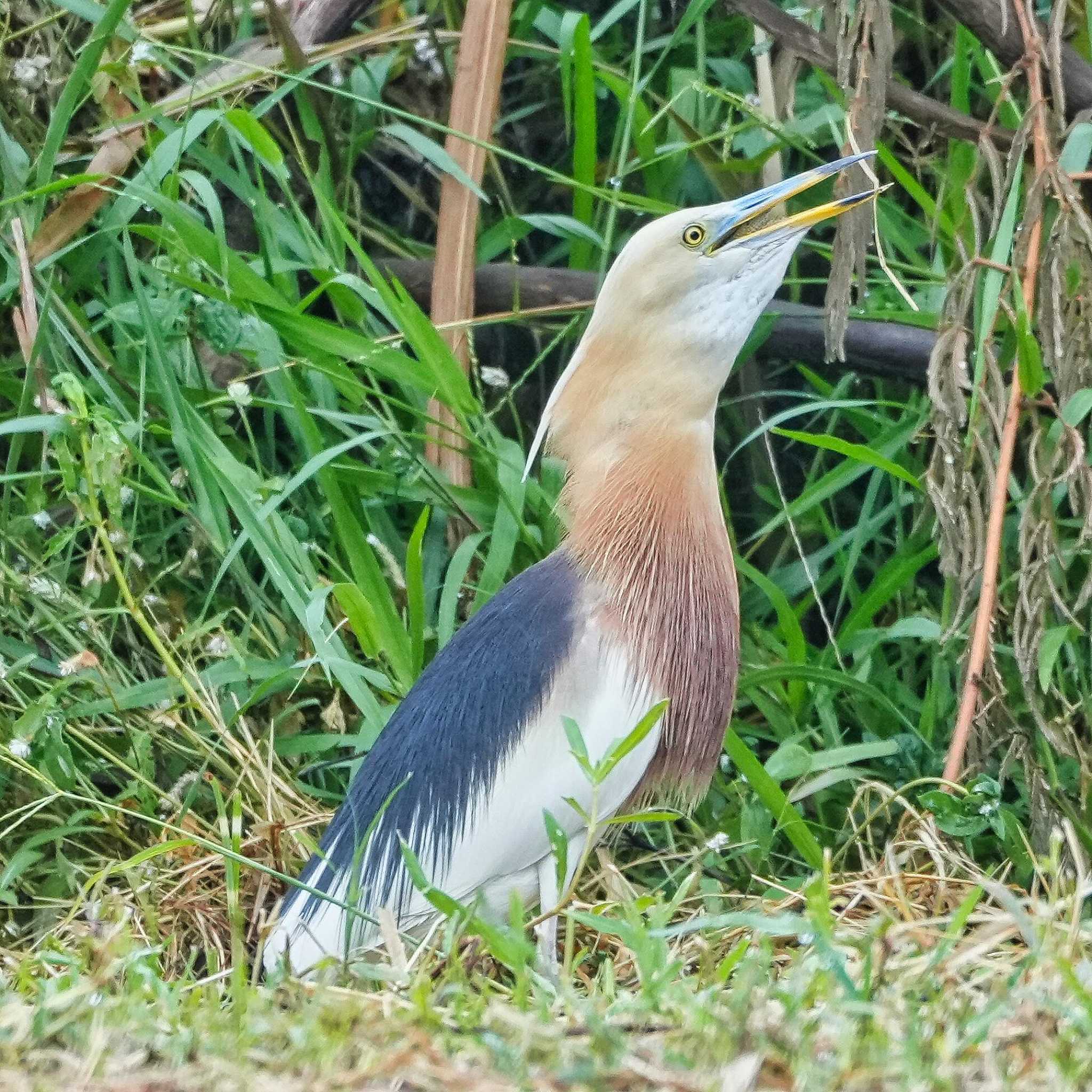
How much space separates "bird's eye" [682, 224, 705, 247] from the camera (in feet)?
5.62

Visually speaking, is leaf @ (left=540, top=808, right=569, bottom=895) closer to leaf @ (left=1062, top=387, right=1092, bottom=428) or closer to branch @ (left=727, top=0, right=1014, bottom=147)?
leaf @ (left=1062, top=387, right=1092, bottom=428)

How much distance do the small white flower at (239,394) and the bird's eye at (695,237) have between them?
1.98ft

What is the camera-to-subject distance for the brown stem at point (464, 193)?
7.09ft

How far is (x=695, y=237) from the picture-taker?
1717 millimetres

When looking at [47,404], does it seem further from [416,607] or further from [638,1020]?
[638,1020]

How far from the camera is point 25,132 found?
231 centimetres

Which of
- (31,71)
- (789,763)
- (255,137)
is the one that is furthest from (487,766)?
(31,71)

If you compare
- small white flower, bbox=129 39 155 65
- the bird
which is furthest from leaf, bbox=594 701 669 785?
small white flower, bbox=129 39 155 65

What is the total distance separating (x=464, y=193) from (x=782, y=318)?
48 cm

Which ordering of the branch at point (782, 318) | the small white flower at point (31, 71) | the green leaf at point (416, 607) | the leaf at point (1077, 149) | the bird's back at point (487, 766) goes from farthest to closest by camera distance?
1. the small white flower at point (31, 71)
2. the branch at point (782, 318)
3. the green leaf at point (416, 607)
4. the leaf at point (1077, 149)
5. the bird's back at point (487, 766)

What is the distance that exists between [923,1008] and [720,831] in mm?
874

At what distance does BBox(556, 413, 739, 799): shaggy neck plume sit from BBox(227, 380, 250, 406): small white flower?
0.45m

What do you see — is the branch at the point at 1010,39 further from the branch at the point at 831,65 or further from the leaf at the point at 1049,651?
the leaf at the point at 1049,651

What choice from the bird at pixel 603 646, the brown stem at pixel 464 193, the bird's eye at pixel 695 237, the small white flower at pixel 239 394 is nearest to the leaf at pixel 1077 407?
the bird at pixel 603 646
